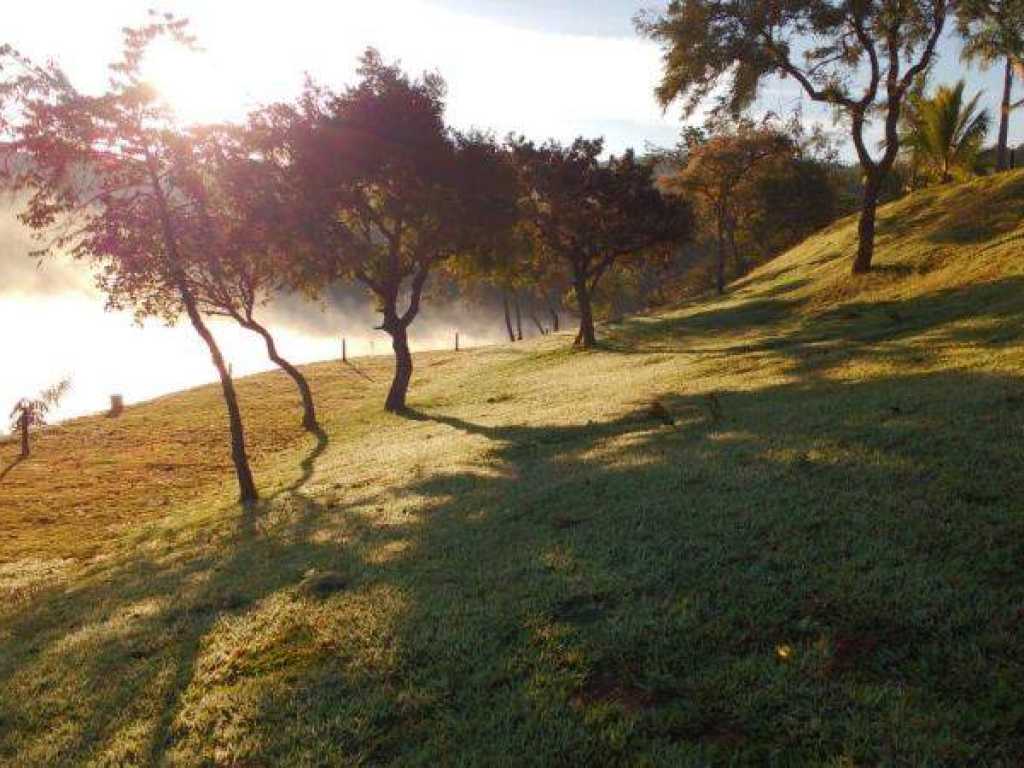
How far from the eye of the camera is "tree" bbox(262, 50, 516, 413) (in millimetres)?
35125

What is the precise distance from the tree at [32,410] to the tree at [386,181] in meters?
19.0

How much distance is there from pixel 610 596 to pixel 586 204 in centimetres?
4270

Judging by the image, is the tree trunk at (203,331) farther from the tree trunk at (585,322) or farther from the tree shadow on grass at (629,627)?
the tree trunk at (585,322)

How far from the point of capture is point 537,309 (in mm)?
138125

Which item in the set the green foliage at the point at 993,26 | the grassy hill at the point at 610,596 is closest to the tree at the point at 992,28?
the green foliage at the point at 993,26

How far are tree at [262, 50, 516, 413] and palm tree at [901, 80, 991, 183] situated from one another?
117ft

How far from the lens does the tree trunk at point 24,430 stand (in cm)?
4029

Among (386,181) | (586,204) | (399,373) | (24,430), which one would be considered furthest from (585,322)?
(24,430)

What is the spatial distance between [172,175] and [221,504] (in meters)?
11.5

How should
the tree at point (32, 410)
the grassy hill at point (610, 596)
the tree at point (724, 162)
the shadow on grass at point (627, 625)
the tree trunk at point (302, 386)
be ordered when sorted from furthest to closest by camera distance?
the tree at point (724, 162)
the tree at point (32, 410)
the tree trunk at point (302, 386)
the grassy hill at point (610, 596)
the shadow on grass at point (627, 625)

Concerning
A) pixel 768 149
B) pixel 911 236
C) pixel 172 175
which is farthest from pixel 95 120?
pixel 768 149

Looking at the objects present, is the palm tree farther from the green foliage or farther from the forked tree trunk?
the forked tree trunk

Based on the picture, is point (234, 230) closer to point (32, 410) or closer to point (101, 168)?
point (101, 168)

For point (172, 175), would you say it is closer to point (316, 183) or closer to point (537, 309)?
point (316, 183)
